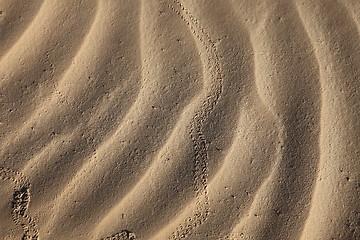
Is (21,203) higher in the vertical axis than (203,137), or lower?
higher

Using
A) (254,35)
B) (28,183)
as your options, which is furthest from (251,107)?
(28,183)

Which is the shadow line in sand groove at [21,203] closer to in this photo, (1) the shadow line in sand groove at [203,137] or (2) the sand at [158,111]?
(2) the sand at [158,111]

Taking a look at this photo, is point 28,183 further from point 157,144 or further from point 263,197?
point 263,197

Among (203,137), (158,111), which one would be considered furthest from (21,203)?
(203,137)

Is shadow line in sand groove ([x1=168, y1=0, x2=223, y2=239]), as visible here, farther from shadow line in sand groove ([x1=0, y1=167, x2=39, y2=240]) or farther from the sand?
shadow line in sand groove ([x1=0, y1=167, x2=39, y2=240])

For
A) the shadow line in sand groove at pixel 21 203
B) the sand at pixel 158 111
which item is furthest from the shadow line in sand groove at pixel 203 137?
the shadow line in sand groove at pixel 21 203

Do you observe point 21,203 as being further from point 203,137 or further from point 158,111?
point 203,137

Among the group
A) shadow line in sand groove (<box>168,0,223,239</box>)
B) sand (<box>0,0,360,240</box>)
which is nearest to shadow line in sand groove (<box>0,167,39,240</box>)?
sand (<box>0,0,360,240</box>)
